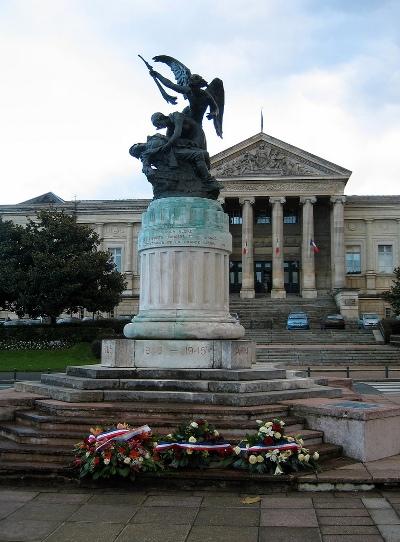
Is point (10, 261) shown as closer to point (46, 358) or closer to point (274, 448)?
point (46, 358)

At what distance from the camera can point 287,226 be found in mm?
69438

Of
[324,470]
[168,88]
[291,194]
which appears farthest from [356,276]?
[324,470]

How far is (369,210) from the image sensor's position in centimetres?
6844

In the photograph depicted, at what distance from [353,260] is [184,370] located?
199ft

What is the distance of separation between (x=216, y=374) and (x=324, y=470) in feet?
9.10

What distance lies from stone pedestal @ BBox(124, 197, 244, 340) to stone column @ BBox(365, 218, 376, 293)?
5728 centimetres

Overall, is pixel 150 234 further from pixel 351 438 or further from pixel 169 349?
pixel 351 438

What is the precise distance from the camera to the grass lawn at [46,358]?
3071 centimetres

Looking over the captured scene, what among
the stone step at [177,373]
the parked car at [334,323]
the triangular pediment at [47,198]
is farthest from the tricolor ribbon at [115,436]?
the triangular pediment at [47,198]

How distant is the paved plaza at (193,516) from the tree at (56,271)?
32.2m

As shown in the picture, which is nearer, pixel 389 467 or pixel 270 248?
pixel 389 467

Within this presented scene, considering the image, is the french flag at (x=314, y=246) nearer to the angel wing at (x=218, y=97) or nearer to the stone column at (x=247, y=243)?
the stone column at (x=247, y=243)

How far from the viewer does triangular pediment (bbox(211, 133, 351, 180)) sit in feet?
210

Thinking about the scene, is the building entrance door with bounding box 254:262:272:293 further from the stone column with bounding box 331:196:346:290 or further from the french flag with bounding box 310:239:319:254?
the stone column with bounding box 331:196:346:290
